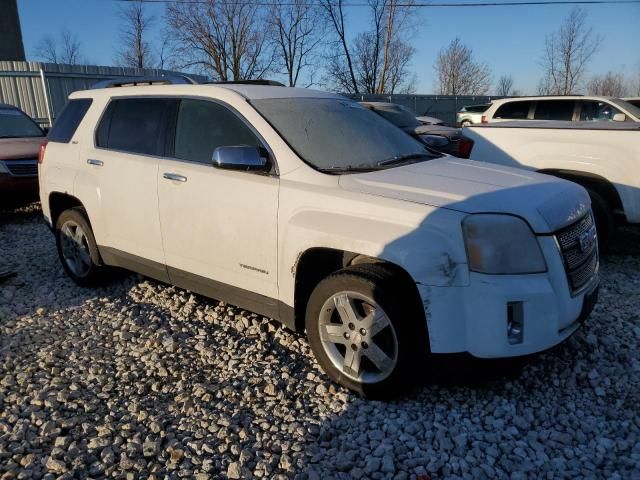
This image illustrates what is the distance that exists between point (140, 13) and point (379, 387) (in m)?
39.1

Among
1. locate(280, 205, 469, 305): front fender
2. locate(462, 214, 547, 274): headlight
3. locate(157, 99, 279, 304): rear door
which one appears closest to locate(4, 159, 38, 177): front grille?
locate(157, 99, 279, 304): rear door

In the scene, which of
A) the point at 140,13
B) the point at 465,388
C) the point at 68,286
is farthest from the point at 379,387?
the point at 140,13

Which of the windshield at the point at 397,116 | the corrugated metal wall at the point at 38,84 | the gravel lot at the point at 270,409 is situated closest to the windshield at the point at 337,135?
the gravel lot at the point at 270,409

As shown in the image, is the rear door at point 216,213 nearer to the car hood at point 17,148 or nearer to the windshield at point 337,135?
the windshield at point 337,135

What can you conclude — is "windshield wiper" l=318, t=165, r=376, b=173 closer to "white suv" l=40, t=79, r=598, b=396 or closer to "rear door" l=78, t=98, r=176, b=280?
"white suv" l=40, t=79, r=598, b=396

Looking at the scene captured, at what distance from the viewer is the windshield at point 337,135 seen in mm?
3551

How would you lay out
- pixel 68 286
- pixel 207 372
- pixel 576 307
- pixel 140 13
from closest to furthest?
pixel 576 307 → pixel 207 372 → pixel 68 286 → pixel 140 13

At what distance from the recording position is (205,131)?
394 centimetres

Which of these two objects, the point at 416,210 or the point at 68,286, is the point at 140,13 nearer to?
the point at 68,286

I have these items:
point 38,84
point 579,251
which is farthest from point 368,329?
point 38,84

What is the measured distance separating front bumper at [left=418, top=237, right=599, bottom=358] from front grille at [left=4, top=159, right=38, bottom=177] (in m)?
7.75

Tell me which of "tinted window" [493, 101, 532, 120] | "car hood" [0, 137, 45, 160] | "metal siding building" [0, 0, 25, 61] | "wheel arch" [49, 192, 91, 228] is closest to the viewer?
"wheel arch" [49, 192, 91, 228]

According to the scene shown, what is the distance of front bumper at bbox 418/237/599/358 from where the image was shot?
2.68 meters

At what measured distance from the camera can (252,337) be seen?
3.99 metres
